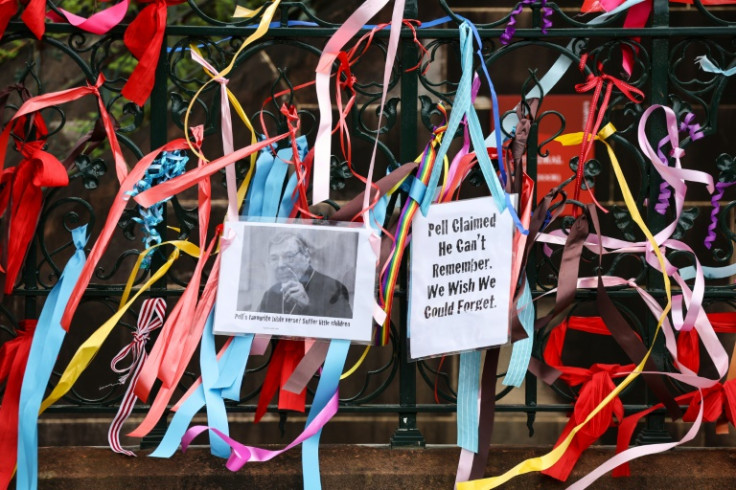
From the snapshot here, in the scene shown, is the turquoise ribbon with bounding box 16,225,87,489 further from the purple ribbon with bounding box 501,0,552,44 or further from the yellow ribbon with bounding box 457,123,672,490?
the purple ribbon with bounding box 501,0,552,44

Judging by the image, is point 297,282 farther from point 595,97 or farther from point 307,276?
point 595,97

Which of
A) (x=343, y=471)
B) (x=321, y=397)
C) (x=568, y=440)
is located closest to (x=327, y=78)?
(x=321, y=397)

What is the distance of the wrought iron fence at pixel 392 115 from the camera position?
3574mm

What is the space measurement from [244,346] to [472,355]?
0.76m

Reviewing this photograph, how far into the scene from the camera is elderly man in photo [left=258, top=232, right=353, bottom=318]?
3.40 meters

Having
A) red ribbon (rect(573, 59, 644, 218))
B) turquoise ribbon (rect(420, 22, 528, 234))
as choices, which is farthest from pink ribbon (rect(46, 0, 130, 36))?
red ribbon (rect(573, 59, 644, 218))

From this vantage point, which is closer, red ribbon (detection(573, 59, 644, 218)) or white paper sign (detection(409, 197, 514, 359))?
white paper sign (detection(409, 197, 514, 359))

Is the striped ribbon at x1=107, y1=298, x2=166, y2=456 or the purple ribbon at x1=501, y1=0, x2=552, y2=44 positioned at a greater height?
the purple ribbon at x1=501, y1=0, x2=552, y2=44

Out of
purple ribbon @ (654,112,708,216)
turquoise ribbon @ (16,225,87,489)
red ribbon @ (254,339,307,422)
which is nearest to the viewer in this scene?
turquoise ribbon @ (16,225,87,489)

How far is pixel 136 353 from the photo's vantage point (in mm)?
3494

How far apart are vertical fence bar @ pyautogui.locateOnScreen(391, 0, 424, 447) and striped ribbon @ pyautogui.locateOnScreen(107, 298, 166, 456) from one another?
84 cm

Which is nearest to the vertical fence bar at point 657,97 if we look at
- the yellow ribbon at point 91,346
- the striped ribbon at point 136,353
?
the yellow ribbon at point 91,346

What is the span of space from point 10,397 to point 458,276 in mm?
1554

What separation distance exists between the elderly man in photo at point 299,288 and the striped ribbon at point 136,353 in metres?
0.39
